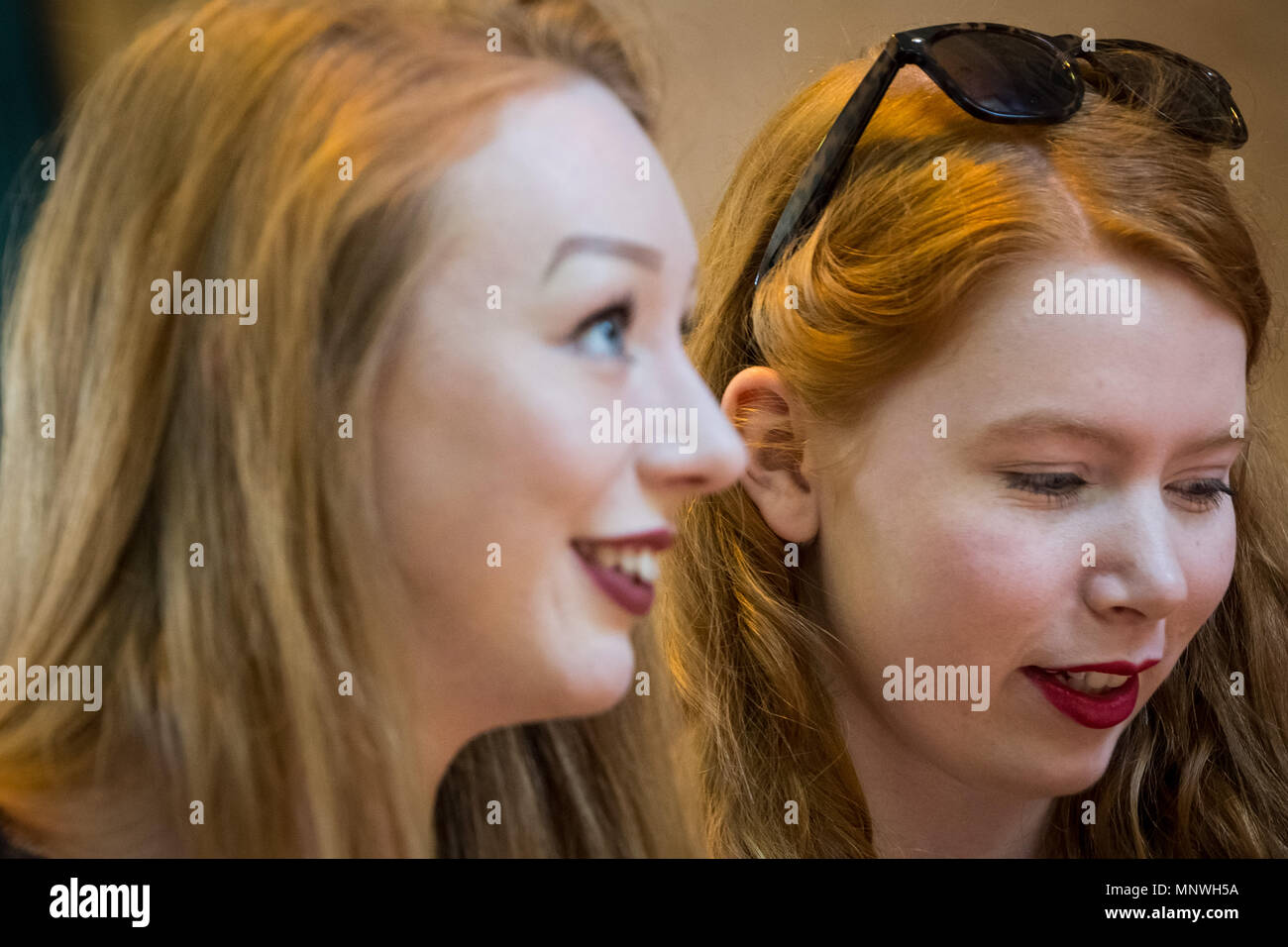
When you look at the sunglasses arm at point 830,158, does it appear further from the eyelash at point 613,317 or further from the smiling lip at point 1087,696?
the smiling lip at point 1087,696

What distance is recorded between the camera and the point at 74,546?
2.82ft

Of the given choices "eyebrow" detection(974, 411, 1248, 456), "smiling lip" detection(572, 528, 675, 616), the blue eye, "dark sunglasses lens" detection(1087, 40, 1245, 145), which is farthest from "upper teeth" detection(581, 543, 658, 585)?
"dark sunglasses lens" detection(1087, 40, 1245, 145)

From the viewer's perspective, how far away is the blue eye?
0.88 metres

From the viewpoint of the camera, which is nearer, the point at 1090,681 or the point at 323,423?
the point at 323,423

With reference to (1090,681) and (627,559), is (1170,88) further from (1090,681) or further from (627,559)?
(627,559)

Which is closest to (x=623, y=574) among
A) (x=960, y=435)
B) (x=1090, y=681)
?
(x=960, y=435)

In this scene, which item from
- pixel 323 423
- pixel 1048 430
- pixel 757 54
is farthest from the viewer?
pixel 757 54

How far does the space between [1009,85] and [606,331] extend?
398 mm

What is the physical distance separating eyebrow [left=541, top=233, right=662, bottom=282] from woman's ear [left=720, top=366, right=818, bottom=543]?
0.20 m

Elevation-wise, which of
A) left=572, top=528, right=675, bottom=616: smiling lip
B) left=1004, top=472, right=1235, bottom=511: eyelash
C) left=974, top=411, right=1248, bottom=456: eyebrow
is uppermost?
left=974, top=411, right=1248, bottom=456: eyebrow

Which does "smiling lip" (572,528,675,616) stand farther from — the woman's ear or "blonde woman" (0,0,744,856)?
the woman's ear

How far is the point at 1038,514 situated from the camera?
1.01m
